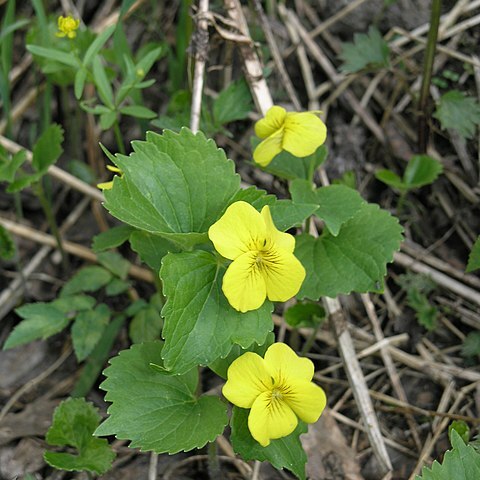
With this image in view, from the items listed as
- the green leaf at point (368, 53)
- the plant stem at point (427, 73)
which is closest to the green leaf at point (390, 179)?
the plant stem at point (427, 73)

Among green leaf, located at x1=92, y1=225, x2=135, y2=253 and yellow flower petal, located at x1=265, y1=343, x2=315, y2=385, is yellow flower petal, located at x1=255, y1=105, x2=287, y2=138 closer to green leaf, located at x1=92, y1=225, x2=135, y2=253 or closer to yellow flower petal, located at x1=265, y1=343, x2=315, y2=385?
green leaf, located at x1=92, y1=225, x2=135, y2=253

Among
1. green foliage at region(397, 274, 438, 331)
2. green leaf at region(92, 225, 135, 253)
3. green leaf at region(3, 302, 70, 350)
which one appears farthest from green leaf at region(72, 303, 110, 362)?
green foliage at region(397, 274, 438, 331)

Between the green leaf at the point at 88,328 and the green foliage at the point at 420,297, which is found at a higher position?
the green leaf at the point at 88,328

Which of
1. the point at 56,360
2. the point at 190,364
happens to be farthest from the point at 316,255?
the point at 56,360

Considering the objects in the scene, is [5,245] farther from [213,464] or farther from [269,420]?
[269,420]

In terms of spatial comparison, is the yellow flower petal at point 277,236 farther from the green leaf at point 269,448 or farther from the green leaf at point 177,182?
the green leaf at point 269,448

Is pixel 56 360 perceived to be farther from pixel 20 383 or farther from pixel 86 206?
pixel 86 206

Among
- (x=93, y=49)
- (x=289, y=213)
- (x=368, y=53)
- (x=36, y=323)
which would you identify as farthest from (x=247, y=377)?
(x=368, y=53)

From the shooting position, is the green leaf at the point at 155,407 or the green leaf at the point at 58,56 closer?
the green leaf at the point at 155,407
